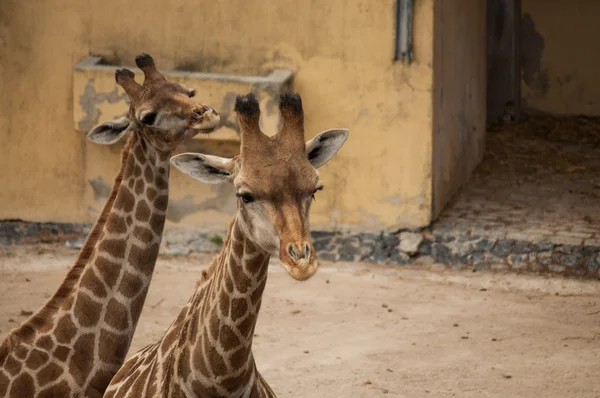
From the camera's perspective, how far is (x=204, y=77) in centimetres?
1045

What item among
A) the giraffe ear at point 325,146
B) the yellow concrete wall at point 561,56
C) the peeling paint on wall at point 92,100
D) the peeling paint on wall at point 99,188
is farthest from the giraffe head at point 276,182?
the yellow concrete wall at point 561,56

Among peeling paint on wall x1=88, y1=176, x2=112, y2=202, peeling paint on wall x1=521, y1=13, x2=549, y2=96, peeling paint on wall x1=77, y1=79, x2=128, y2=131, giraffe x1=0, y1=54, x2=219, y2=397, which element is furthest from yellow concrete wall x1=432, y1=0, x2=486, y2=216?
giraffe x1=0, y1=54, x2=219, y2=397

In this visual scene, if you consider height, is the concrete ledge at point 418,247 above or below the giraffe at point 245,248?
below

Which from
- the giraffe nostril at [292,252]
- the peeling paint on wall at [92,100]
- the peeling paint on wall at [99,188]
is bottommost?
the peeling paint on wall at [99,188]

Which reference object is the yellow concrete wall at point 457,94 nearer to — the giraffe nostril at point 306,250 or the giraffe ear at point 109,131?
the giraffe ear at point 109,131

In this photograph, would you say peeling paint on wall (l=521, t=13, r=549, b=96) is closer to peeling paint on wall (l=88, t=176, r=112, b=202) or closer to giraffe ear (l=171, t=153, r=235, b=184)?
peeling paint on wall (l=88, t=176, r=112, b=202)

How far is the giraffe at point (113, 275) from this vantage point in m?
5.28

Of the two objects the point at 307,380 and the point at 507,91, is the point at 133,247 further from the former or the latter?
the point at 507,91

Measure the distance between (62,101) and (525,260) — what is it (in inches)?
200

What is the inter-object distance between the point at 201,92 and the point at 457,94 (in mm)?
3039

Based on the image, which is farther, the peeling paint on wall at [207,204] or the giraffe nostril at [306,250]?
the peeling paint on wall at [207,204]

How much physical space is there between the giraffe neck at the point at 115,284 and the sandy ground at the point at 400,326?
190 cm

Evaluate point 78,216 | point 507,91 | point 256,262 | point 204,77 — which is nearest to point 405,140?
point 204,77

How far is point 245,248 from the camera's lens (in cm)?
429
